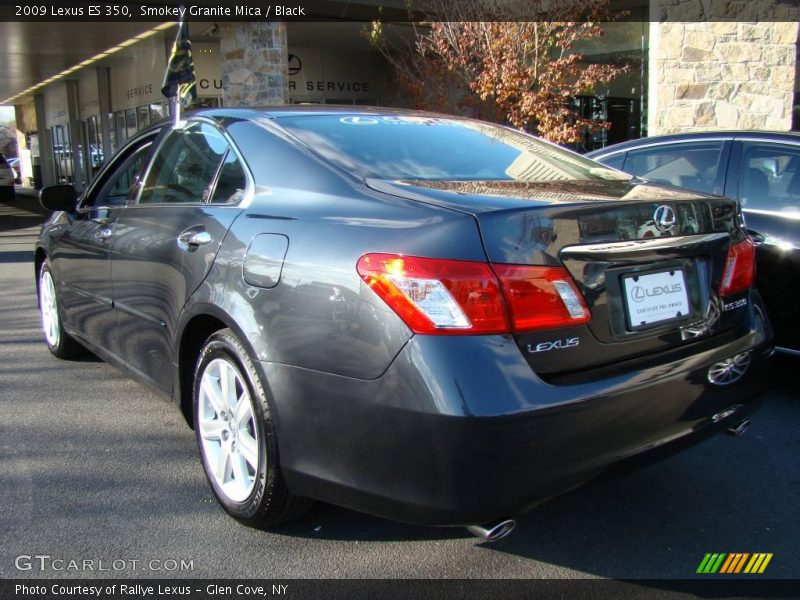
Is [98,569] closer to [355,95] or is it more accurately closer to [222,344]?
[222,344]

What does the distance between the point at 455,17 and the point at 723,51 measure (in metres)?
4.01

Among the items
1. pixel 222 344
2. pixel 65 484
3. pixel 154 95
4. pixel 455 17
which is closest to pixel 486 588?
pixel 222 344

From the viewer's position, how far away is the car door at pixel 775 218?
4176 millimetres

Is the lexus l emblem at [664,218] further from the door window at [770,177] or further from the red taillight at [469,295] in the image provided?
the door window at [770,177]

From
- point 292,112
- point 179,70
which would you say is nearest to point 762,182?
point 292,112

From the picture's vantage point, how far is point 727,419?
8.86 feet

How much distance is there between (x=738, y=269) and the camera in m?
2.83

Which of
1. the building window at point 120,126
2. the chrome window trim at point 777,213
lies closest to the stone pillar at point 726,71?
the chrome window trim at point 777,213

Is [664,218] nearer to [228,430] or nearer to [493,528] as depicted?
[493,528]

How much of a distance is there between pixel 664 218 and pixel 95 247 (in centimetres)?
303

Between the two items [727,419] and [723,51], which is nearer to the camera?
[727,419]

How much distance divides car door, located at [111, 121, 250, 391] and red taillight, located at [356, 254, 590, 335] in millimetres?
997

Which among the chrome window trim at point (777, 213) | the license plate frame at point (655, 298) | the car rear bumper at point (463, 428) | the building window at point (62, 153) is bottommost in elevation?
the car rear bumper at point (463, 428)

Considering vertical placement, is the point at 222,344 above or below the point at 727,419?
above
